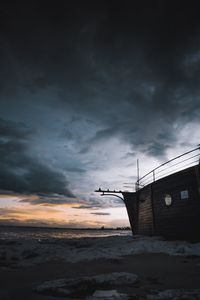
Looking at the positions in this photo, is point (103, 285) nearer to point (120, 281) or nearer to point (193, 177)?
point (120, 281)

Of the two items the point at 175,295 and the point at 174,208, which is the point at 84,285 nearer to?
the point at 175,295

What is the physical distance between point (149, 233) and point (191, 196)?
5.95 meters

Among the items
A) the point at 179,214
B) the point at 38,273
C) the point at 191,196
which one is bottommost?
the point at 38,273

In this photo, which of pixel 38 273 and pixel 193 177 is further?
pixel 193 177

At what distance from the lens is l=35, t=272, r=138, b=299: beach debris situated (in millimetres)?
3856

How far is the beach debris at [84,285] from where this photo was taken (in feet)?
12.7

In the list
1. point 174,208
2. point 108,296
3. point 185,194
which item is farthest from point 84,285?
point 174,208

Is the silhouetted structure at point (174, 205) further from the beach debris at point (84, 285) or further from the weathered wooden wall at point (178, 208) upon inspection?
the beach debris at point (84, 285)

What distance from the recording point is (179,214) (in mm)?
12367

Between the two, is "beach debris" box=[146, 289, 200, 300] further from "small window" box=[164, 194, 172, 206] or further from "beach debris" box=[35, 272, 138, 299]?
"small window" box=[164, 194, 172, 206]

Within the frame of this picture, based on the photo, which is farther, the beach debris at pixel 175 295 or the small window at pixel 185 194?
the small window at pixel 185 194

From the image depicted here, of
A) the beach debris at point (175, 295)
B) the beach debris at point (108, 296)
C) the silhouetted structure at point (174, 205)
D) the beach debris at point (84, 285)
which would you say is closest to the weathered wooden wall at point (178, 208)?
the silhouetted structure at point (174, 205)

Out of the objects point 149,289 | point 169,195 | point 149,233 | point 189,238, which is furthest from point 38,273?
point 149,233

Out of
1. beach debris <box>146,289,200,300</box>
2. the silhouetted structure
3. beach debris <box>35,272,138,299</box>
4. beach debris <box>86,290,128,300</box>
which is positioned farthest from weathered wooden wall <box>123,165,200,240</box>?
beach debris <box>86,290,128,300</box>
